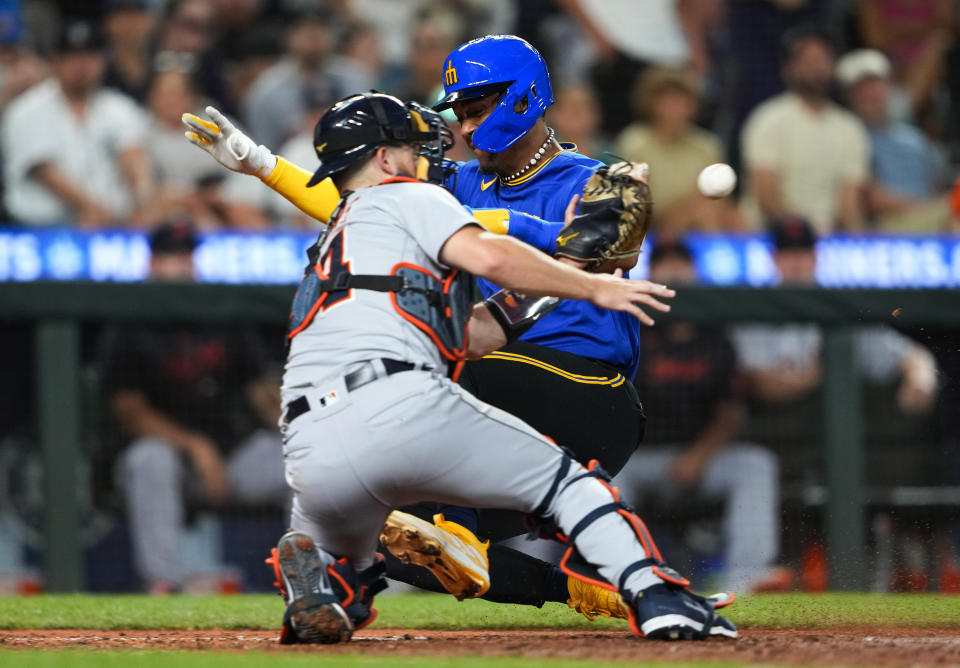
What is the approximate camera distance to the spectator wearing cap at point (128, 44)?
8.77 metres

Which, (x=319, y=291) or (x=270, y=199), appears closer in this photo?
(x=319, y=291)

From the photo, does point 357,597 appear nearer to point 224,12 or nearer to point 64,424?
point 64,424

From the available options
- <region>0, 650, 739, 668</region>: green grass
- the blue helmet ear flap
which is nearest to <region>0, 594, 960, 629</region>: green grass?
<region>0, 650, 739, 668</region>: green grass

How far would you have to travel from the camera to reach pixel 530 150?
480 cm

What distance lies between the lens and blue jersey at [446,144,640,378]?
4605mm

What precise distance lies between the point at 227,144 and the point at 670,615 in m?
2.16

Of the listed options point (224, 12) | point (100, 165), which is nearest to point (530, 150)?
point (100, 165)

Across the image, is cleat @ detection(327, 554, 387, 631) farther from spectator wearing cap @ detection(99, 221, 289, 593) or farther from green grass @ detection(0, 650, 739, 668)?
spectator wearing cap @ detection(99, 221, 289, 593)

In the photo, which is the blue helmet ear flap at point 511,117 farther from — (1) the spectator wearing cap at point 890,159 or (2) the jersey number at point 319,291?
Answer: (1) the spectator wearing cap at point 890,159

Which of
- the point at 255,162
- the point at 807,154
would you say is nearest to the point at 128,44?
the point at 807,154

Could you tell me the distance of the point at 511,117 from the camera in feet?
15.4

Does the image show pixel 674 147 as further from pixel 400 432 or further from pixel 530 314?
pixel 400 432

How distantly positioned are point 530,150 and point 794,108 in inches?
187

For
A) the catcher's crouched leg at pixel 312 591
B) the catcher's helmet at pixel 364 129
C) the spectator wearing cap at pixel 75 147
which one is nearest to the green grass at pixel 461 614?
the catcher's crouched leg at pixel 312 591
